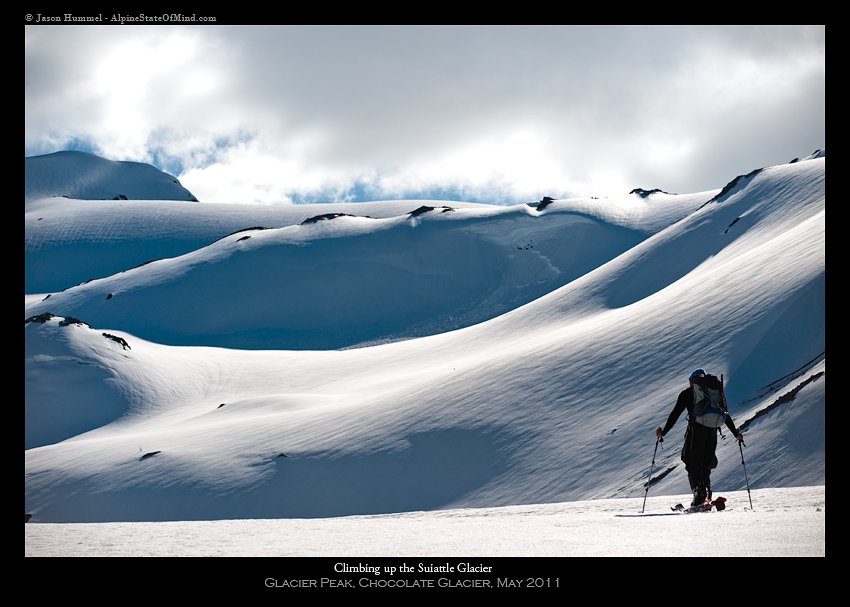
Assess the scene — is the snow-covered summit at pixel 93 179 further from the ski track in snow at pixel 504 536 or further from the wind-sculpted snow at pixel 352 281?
the ski track in snow at pixel 504 536

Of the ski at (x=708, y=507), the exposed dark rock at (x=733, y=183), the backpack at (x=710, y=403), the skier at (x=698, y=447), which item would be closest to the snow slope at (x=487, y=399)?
the exposed dark rock at (x=733, y=183)

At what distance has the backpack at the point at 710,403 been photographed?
770 cm

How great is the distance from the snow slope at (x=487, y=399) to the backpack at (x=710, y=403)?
2.24 meters

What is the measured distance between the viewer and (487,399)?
16.0 m

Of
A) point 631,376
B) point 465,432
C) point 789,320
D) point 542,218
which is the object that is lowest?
point 465,432

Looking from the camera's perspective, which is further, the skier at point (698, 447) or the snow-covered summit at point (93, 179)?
the snow-covered summit at point (93, 179)

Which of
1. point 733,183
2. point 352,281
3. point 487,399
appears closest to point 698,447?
point 487,399

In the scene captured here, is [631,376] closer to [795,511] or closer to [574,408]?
[574,408]

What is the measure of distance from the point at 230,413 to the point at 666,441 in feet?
51.1

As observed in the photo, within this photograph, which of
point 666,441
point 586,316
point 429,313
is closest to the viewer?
point 666,441

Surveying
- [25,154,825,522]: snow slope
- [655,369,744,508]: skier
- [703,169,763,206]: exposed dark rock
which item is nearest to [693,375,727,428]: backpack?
[655,369,744,508]: skier

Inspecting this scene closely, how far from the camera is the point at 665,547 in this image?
4750 millimetres

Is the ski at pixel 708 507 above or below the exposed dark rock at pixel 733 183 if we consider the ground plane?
below
